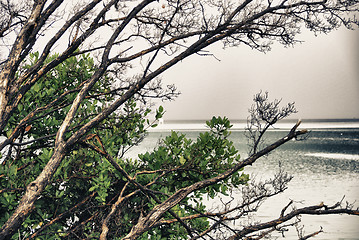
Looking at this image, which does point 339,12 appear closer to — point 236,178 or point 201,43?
point 201,43

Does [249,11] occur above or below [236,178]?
above

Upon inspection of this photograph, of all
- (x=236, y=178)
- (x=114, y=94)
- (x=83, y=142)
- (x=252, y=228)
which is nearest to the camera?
(x=252, y=228)

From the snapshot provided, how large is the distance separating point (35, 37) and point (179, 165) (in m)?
2.77

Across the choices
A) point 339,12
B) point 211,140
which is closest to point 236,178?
point 211,140

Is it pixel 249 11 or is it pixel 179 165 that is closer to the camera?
pixel 249 11

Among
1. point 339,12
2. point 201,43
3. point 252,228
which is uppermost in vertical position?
point 339,12

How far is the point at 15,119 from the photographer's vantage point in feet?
21.9

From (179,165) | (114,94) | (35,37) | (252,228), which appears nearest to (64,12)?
(35,37)

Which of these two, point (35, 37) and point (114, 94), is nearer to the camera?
point (35, 37)

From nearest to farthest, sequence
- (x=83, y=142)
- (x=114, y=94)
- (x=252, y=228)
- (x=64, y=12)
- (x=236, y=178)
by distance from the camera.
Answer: (x=252, y=228) → (x=83, y=142) → (x=64, y=12) → (x=236, y=178) → (x=114, y=94)

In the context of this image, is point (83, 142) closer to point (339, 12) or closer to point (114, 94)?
point (114, 94)

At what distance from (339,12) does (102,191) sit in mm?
4107

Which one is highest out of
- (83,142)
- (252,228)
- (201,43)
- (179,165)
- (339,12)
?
(339,12)

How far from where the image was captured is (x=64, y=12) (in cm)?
627
